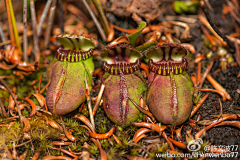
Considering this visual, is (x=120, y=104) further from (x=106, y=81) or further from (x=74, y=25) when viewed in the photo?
(x=74, y=25)

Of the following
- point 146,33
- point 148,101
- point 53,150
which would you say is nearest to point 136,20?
point 146,33

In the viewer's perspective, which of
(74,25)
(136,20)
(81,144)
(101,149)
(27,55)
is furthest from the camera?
(74,25)

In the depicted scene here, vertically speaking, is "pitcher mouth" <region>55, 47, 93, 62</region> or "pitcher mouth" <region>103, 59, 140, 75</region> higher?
"pitcher mouth" <region>55, 47, 93, 62</region>

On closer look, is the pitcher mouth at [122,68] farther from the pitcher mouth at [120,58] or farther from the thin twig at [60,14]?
the thin twig at [60,14]

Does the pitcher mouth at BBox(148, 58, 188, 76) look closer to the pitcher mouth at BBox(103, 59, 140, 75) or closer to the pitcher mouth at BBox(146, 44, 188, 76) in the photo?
the pitcher mouth at BBox(146, 44, 188, 76)

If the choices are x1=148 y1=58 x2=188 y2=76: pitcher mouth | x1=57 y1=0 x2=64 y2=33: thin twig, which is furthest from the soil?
x1=57 y1=0 x2=64 y2=33: thin twig

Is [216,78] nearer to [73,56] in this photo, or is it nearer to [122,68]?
[122,68]

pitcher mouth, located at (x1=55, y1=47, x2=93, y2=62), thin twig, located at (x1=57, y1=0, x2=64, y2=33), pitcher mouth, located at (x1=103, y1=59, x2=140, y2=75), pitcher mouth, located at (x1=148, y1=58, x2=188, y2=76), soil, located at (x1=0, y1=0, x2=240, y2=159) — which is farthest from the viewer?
thin twig, located at (x1=57, y1=0, x2=64, y2=33)

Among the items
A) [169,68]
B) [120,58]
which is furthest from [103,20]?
[169,68]
